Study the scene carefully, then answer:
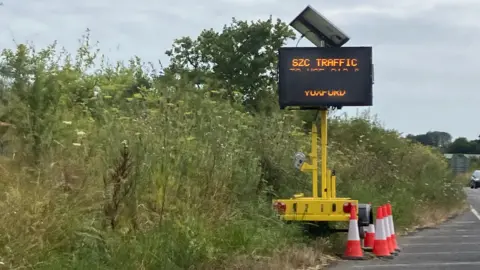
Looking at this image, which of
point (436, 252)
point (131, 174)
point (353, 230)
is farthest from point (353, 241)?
point (131, 174)

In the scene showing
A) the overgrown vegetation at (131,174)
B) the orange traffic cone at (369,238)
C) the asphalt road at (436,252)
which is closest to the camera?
the overgrown vegetation at (131,174)

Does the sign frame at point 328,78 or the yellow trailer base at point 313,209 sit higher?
the sign frame at point 328,78

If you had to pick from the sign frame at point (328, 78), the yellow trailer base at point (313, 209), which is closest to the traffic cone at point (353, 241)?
the yellow trailer base at point (313, 209)

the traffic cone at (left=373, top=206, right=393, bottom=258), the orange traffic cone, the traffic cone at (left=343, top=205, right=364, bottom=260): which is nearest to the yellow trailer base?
the traffic cone at (left=343, top=205, right=364, bottom=260)

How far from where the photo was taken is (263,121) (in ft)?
52.3

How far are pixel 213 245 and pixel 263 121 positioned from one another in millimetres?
6121

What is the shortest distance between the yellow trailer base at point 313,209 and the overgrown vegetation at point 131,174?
309mm

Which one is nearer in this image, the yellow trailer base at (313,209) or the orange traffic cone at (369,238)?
the yellow trailer base at (313,209)

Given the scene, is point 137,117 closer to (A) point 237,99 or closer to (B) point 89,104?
(B) point 89,104

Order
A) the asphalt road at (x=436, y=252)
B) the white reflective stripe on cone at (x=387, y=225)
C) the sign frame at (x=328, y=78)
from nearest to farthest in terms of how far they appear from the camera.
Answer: the asphalt road at (x=436, y=252) < the sign frame at (x=328, y=78) < the white reflective stripe on cone at (x=387, y=225)

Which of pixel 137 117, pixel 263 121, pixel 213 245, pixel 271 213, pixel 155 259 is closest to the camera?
pixel 155 259

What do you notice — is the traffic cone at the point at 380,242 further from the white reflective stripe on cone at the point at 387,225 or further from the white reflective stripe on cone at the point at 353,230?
the white reflective stripe on cone at the point at 353,230

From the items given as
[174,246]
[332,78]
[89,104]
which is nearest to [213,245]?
[174,246]

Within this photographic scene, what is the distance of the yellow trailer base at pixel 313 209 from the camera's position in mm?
12828
